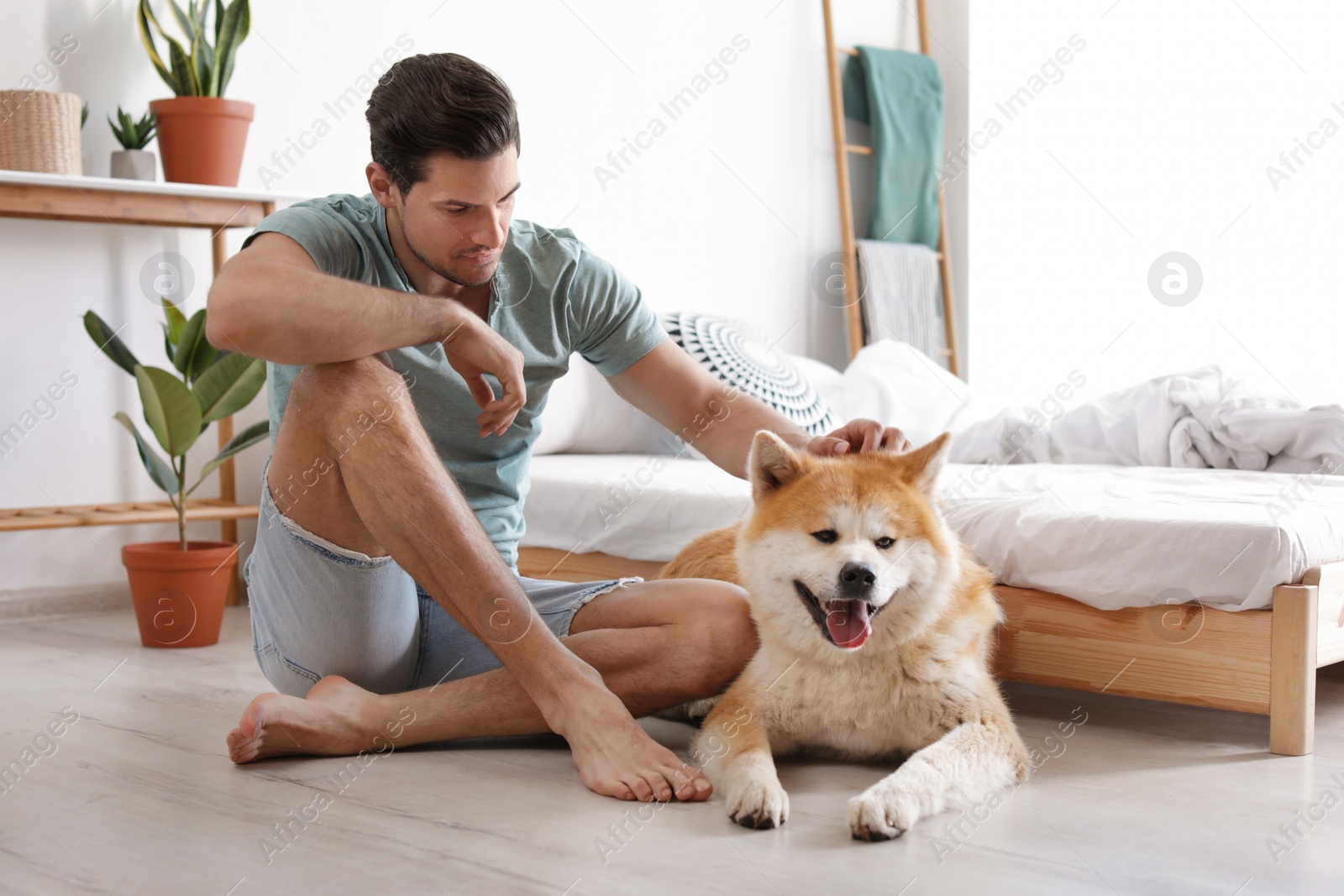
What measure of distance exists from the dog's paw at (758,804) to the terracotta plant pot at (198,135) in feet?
6.80

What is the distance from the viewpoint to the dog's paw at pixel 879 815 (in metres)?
1.28

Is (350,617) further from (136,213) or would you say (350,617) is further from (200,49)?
(200,49)

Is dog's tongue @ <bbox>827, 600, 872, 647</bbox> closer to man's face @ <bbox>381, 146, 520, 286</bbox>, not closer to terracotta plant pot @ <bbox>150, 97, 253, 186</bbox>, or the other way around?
man's face @ <bbox>381, 146, 520, 286</bbox>

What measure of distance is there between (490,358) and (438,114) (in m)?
0.32

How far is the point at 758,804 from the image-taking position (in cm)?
132

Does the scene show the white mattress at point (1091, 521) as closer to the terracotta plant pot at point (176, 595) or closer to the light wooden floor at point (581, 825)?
the light wooden floor at point (581, 825)

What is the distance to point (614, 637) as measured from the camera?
5.25 feet

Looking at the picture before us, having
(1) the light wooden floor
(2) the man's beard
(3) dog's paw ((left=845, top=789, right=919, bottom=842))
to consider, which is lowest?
(1) the light wooden floor

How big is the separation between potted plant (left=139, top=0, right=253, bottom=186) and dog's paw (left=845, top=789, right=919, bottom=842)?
2.19m

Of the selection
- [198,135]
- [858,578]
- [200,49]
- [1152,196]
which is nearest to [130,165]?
[198,135]

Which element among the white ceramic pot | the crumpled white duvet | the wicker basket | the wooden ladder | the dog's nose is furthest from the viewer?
the wooden ladder

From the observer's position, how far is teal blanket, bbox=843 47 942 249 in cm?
434

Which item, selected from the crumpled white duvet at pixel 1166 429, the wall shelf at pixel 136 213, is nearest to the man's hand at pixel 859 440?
the crumpled white duvet at pixel 1166 429

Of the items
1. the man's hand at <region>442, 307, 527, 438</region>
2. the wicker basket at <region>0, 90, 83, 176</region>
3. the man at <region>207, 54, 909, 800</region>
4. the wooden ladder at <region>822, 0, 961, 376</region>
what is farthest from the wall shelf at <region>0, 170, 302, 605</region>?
the wooden ladder at <region>822, 0, 961, 376</region>
